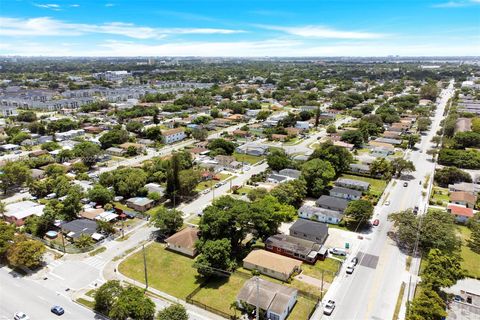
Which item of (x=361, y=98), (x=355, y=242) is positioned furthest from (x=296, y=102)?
(x=355, y=242)

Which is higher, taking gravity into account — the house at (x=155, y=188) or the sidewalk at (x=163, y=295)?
the house at (x=155, y=188)

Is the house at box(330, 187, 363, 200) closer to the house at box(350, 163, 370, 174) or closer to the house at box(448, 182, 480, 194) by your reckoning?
the house at box(350, 163, 370, 174)

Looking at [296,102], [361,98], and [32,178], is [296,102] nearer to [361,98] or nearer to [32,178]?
[361,98]

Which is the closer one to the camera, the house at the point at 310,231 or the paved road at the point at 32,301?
the paved road at the point at 32,301

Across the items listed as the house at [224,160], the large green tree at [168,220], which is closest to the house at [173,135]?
the house at [224,160]

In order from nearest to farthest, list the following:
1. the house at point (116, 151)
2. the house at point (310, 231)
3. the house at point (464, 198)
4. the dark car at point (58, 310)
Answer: the dark car at point (58, 310) → the house at point (310, 231) → the house at point (464, 198) → the house at point (116, 151)

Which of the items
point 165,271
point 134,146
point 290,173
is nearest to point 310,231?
point 165,271

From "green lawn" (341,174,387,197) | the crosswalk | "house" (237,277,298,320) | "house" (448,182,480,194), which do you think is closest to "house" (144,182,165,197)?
the crosswalk

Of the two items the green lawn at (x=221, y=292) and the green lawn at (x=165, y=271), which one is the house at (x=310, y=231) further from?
the green lawn at (x=165, y=271)
